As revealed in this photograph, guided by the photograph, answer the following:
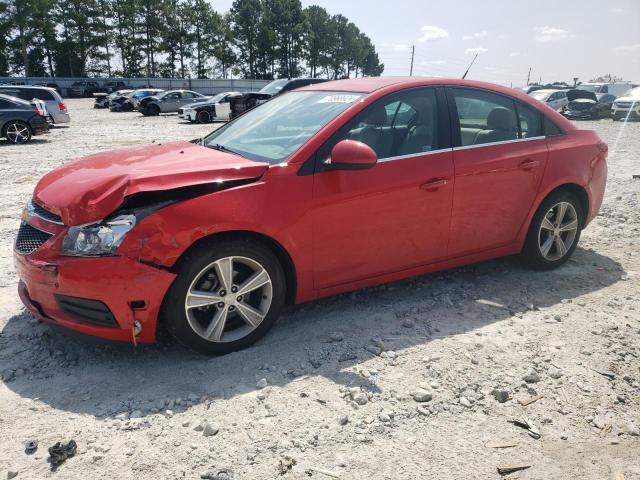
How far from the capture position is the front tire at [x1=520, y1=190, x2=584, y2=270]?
15.0ft

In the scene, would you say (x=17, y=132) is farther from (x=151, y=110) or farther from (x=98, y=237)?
(x=151, y=110)

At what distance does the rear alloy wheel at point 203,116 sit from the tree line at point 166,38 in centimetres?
4856

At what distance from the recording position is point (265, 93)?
63.2 ft

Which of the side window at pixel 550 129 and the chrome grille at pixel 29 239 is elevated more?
the side window at pixel 550 129

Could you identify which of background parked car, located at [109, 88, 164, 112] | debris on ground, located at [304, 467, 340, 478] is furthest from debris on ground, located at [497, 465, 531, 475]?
background parked car, located at [109, 88, 164, 112]

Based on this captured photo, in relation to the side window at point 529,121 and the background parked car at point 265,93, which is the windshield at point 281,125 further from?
the background parked car at point 265,93

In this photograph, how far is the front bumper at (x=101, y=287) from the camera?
2877 millimetres

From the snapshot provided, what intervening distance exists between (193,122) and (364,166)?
21.9 m

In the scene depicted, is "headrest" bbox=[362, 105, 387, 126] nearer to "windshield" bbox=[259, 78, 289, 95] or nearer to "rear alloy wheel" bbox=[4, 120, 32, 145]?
"rear alloy wheel" bbox=[4, 120, 32, 145]

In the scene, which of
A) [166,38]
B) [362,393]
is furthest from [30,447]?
[166,38]

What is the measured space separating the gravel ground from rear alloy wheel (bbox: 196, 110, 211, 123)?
20172 mm

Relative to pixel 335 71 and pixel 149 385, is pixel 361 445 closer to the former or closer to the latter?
pixel 149 385

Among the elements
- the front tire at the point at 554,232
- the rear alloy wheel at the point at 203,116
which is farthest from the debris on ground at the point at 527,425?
the rear alloy wheel at the point at 203,116

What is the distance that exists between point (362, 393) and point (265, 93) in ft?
58.2
